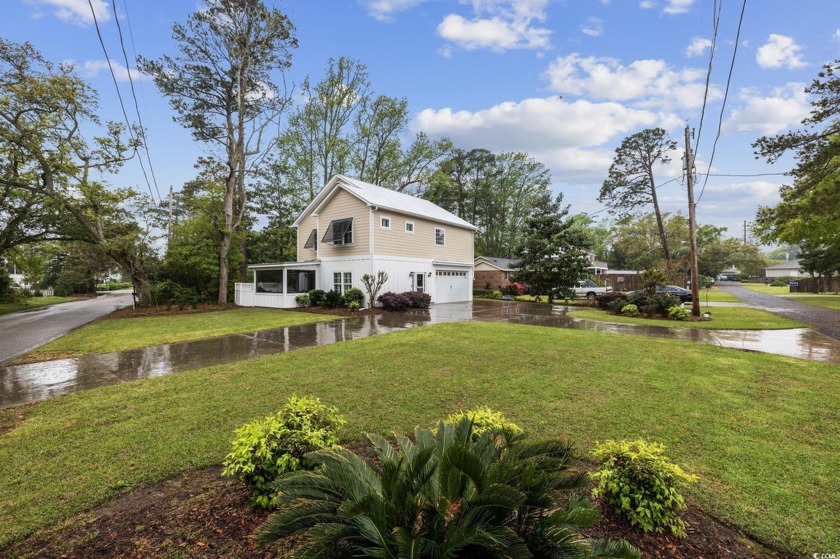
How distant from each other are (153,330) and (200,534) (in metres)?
12.3

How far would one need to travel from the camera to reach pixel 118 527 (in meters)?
2.52

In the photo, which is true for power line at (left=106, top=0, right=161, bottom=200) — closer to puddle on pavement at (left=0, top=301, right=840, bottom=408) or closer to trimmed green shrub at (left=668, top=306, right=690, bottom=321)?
puddle on pavement at (left=0, top=301, right=840, bottom=408)

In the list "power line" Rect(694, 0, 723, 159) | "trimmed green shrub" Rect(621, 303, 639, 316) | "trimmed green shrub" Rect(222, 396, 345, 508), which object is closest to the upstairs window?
"trimmed green shrub" Rect(621, 303, 639, 316)

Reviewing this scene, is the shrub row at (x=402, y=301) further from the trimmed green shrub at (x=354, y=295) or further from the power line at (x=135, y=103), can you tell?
the power line at (x=135, y=103)

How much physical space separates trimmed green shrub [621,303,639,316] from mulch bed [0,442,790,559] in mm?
14857

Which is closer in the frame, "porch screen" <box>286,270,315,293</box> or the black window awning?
"porch screen" <box>286,270,315,293</box>

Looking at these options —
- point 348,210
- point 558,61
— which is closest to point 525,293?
point 348,210

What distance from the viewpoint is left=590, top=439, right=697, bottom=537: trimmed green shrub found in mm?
2396

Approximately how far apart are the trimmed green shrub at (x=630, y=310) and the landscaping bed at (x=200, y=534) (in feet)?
48.7

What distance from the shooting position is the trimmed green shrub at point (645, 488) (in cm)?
240

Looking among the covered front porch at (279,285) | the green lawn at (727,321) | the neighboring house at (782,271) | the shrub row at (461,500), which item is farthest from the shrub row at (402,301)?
the neighboring house at (782,271)

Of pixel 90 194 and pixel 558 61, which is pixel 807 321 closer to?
pixel 558 61

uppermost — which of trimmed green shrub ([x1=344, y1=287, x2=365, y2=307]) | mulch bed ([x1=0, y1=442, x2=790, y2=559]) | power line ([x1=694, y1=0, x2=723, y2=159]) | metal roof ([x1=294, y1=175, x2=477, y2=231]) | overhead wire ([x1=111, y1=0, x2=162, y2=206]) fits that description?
overhead wire ([x1=111, y1=0, x2=162, y2=206])

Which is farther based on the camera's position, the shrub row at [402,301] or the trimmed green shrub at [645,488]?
the shrub row at [402,301]
